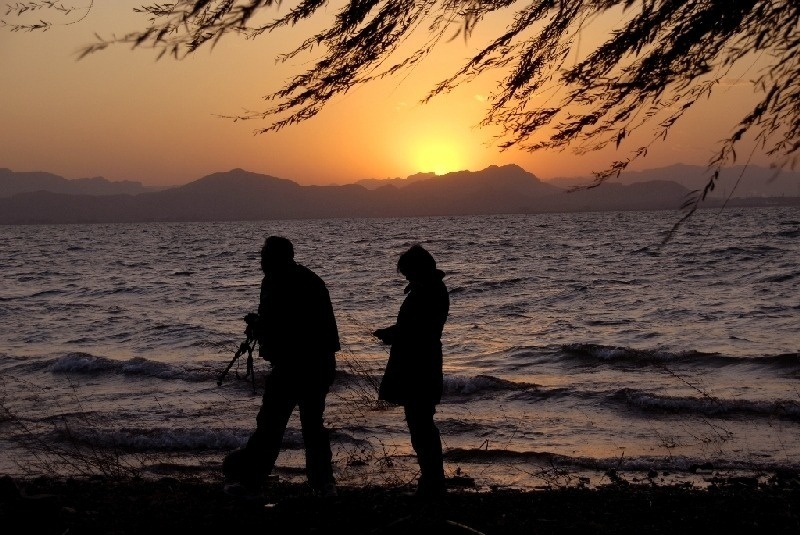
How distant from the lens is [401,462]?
30.2 feet

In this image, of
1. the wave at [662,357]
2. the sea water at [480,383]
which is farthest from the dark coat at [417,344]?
the wave at [662,357]

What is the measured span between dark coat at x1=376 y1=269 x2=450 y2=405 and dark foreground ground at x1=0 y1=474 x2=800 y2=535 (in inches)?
32.6

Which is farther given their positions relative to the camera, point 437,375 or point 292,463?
point 292,463

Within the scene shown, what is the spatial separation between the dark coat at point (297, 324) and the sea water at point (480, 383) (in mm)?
2796

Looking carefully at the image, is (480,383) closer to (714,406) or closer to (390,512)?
(714,406)

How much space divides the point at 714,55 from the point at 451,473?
17.9ft

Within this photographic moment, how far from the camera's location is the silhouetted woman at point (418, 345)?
5922 millimetres

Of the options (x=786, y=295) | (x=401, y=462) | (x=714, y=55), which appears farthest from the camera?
(x=786, y=295)

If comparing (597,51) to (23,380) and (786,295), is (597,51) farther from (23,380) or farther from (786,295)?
(786,295)

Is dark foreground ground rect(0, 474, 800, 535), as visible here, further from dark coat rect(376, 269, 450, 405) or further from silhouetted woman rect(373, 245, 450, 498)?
dark coat rect(376, 269, 450, 405)

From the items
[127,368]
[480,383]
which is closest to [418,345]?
[480,383]

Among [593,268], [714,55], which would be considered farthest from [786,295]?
[714,55]

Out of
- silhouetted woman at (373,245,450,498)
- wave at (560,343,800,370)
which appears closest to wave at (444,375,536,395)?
wave at (560,343,800,370)

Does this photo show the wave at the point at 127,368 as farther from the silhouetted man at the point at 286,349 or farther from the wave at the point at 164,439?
the silhouetted man at the point at 286,349
